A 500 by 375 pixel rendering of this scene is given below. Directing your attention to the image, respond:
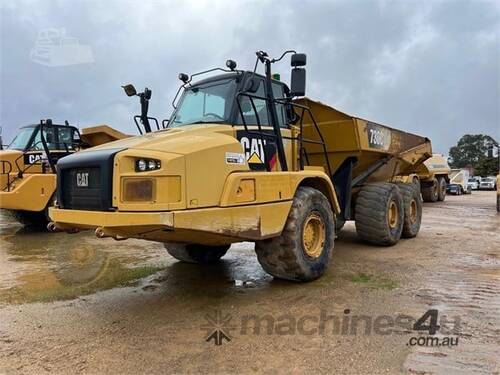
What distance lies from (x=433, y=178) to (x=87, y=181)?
17.5m

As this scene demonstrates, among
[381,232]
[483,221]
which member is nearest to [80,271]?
[381,232]

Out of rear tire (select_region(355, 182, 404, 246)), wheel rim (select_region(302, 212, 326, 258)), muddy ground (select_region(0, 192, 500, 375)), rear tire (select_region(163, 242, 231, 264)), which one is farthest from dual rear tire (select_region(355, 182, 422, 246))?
rear tire (select_region(163, 242, 231, 264))

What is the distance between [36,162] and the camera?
403 inches

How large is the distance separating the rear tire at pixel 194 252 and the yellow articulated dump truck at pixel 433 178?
13.5 meters

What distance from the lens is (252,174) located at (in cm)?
435

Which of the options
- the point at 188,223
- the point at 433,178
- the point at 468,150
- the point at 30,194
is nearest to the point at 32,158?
the point at 30,194

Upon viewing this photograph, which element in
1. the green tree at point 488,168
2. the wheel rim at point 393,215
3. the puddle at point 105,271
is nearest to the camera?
the puddle at point 105,271

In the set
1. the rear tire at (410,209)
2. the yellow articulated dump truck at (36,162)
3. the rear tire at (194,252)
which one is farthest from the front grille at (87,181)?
the rear tire at (410,209)

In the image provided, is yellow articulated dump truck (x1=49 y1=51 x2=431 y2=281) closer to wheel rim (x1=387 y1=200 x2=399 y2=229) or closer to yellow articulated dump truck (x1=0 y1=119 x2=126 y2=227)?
wheel rim (x1=387 y1=200 x2=399 y2=229)

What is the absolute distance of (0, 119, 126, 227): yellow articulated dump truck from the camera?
920 centimetres

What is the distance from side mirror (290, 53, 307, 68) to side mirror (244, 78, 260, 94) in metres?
0.49

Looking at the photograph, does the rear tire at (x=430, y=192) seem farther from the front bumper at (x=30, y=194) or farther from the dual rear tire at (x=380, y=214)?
the front bumper at (x=30, y=194)

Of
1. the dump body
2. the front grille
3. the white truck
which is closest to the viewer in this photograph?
the front grille

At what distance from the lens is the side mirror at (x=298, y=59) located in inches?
183
